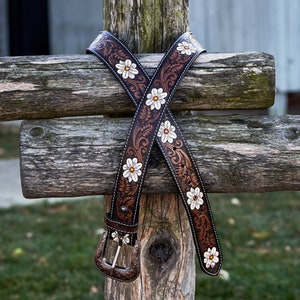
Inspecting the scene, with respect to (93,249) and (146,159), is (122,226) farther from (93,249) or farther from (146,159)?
(93,249)

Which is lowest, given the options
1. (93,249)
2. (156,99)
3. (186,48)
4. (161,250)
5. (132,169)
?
(93,249)

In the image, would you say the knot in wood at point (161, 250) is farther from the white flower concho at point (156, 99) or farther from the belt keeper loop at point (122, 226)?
the white flower concho at point (156, 99)

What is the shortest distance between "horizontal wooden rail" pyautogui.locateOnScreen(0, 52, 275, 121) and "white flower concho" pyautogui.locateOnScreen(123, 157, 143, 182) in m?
0.20

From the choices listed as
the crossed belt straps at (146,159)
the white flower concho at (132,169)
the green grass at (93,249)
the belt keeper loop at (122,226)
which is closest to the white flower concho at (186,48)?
the crossed belt straps at (146,159)

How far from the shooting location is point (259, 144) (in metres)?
2.47

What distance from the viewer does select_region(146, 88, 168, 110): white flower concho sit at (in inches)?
95.2

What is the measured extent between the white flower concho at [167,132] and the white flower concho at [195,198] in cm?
17

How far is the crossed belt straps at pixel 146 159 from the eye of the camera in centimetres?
239

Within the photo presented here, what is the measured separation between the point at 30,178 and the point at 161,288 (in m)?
0.59

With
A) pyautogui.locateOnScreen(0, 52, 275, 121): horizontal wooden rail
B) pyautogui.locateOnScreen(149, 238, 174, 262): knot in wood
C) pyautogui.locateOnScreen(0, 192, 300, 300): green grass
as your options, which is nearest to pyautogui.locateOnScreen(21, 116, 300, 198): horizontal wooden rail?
pyautogui.locateOnScreen(0, 52, 275, 121): horizontal wooden rail

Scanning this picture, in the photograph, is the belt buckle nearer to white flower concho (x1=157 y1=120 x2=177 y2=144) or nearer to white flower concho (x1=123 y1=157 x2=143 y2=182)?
white flower concho (x1=123 y1=157 x2=143 y2=182)

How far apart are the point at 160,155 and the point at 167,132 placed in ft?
0.25

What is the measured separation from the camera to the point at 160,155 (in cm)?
244

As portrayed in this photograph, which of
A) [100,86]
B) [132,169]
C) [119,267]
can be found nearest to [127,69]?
[100,86]
